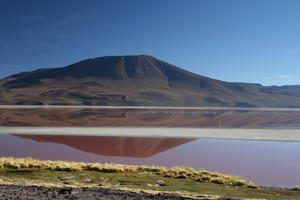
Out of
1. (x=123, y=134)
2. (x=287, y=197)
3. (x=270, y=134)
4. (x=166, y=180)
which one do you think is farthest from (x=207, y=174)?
(x=270, y=134)

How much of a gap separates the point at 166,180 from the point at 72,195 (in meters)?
4.21

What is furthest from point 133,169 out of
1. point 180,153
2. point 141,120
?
point 141,120

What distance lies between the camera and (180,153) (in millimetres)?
19469

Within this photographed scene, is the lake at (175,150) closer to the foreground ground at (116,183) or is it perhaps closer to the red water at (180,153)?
the red water at (180,153)

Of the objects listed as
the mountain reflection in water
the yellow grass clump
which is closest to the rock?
the yellow grass clump

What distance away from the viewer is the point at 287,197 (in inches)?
376

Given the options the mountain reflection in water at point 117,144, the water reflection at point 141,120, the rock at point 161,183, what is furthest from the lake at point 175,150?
the water reflection at point 141,120

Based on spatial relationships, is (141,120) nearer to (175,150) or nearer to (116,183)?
(175,150)

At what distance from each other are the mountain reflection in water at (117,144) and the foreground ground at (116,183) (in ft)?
19.2

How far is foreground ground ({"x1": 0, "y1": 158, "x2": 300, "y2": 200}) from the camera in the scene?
8.77 meters

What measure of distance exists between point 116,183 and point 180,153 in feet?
30.7

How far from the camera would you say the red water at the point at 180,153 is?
49.6ft

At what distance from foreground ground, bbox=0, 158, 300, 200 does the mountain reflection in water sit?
5.84 meters

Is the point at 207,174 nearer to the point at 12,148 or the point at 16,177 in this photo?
the point at 16,177
